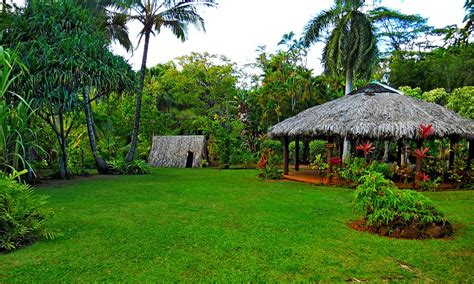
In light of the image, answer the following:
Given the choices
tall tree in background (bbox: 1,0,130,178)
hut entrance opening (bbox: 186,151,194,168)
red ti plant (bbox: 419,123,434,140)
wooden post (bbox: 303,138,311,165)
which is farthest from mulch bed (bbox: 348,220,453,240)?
wooden post (bbox: 303,138,311,165)

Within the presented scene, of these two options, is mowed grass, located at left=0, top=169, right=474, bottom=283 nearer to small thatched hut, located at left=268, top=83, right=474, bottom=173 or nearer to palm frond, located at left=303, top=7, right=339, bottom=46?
small thatched hut, located at left=268, top=83, right=474, bottom=173

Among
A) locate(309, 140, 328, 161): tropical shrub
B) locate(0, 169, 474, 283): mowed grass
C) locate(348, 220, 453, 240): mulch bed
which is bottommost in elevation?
locate(0, 169, 474, 283): mowed grass

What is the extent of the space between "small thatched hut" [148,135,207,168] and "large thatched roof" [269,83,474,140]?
643cm

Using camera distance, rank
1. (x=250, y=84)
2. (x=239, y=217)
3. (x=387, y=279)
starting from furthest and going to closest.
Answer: (x=250, y=84)
(x=239, y=217)
(x=387, y=279)

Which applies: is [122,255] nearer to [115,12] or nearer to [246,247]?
[246,247]

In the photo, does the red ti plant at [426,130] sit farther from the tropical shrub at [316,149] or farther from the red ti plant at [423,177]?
the tropical shrub at [316,149]

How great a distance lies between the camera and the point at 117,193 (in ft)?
28.0

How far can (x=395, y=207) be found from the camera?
5027mm

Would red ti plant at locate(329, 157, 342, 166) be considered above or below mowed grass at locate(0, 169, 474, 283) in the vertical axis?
above

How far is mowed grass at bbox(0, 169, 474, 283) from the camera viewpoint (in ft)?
11.7

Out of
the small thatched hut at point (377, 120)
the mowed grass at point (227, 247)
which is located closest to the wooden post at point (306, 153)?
the small thatched hut at point (377, 120)

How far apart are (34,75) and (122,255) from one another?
7405mm

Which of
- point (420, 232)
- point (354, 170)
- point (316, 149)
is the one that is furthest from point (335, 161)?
point (316, 149)

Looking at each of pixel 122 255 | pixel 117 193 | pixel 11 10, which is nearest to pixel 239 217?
pixel 122 255
